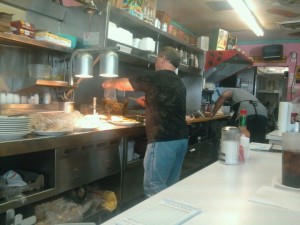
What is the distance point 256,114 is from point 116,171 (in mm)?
3213

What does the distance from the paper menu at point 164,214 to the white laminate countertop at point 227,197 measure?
2 cm

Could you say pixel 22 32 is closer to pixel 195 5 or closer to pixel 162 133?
pixel 162 133

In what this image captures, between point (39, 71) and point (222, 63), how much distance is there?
4.13 m

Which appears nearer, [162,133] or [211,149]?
[162,133]

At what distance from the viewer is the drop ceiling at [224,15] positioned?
5.08 meters

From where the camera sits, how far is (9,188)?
2006mm

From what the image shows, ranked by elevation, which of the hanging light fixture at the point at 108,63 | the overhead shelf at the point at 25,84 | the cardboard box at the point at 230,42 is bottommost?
the overhead shelf at the point at 25,84

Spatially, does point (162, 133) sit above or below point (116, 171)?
above

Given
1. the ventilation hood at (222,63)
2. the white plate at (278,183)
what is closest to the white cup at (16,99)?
the white plate at (278,183)

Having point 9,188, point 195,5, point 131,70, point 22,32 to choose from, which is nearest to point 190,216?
point 9,188

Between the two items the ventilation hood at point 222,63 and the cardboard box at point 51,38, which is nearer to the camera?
the cardboard box at point 51,38

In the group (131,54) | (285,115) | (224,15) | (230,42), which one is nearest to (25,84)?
(131,54)

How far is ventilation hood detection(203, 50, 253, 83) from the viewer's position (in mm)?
5707

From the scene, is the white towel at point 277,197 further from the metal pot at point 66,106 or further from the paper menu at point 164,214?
the metal pot at point 66,106
